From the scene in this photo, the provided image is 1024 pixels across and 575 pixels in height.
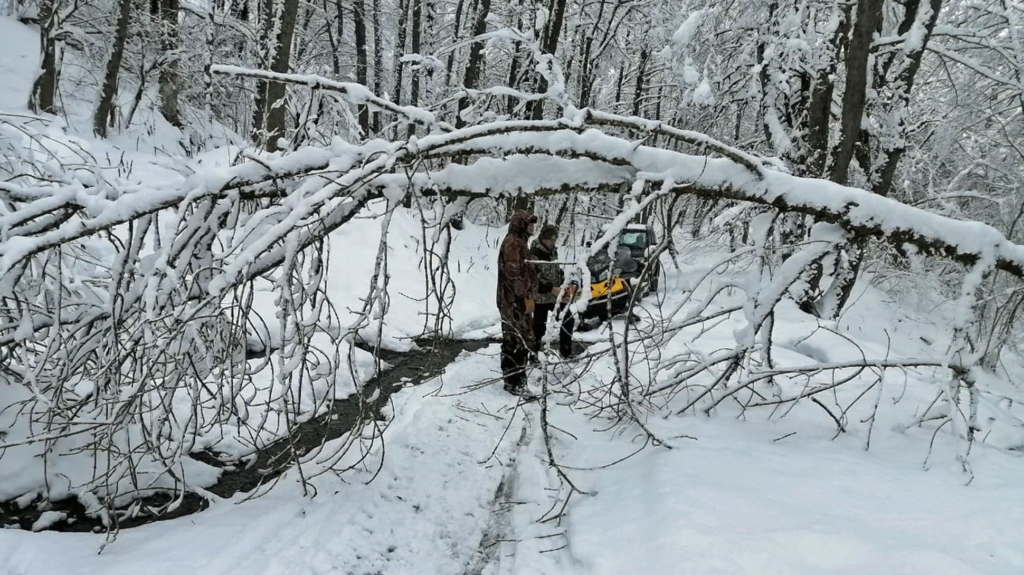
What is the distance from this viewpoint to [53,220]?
3.10 meters

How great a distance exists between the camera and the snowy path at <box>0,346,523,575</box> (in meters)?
2.93

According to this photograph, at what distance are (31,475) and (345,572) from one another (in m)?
2.14

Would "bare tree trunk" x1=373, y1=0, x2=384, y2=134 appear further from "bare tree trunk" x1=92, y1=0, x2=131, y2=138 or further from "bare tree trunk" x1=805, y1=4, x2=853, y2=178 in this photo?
"bare tree trunk" x1=805, y1=4, x2=853, y2=178

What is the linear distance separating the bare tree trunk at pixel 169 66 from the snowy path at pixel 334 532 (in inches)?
555

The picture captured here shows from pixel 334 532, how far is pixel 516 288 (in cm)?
337

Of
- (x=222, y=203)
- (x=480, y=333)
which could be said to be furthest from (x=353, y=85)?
(x=480, y=333)

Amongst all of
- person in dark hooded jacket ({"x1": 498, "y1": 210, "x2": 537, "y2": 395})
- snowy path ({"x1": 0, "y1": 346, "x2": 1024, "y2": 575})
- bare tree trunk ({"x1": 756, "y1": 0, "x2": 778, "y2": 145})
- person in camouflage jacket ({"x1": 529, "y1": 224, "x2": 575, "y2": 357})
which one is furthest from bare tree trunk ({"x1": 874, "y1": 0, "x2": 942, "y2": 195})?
snowy path ({"x1": 0, "y1": 346, "x2": 1024, "y2": 575})

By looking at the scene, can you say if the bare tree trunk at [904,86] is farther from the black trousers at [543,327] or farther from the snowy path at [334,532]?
the snowy path at [334,532]

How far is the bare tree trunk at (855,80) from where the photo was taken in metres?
6.12

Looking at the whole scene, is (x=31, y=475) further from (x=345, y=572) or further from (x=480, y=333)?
(x=480, y=333)

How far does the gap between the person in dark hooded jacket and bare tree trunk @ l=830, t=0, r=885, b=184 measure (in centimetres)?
388

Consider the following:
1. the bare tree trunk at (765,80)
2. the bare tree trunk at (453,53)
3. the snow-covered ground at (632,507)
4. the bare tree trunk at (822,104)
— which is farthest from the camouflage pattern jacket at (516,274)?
the bare tree trunk at (453,53)

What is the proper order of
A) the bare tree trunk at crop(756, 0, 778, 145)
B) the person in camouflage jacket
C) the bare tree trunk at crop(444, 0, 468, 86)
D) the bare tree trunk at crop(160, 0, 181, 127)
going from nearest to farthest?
the person in camouflage jacket, the bare tree trunk at crop(756, 0, 778, 145), the bare tree trunk at crop(160, 0, 181, 127), the bare tree trunk at crop(444, 0, 468, 86)

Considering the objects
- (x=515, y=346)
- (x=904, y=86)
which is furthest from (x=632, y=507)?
(x=904, y=86)
